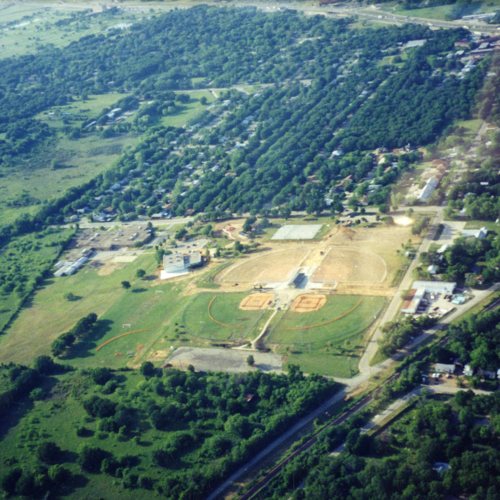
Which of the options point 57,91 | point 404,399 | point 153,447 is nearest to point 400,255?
point 404,399

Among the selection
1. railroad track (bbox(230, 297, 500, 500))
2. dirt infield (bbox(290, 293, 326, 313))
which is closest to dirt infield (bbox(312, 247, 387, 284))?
dirt infield (bbox(290, 293, 326, 313))

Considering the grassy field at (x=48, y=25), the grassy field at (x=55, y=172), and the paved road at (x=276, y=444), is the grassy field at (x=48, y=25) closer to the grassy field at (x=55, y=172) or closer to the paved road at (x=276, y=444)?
the grassy field at (x=55, y=172)

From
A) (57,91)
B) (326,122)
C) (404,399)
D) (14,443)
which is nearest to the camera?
(404,399)

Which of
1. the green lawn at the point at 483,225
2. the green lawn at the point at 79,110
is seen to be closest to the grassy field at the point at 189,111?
the green lawn at the point at 79,110

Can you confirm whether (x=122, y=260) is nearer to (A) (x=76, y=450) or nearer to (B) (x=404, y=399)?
(A) (x=76, y=450)

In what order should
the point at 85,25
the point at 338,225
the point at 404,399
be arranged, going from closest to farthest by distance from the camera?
the point at 404,399 < the point at 338,225 < the point at 85,25

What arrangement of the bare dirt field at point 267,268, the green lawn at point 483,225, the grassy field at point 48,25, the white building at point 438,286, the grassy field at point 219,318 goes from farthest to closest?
the grassy field at point 48,25 → the bare dirt field at point 267,268 → the green lawn at point 483,225 → the grassy field at point 219,318 → the white building at point 438,286
